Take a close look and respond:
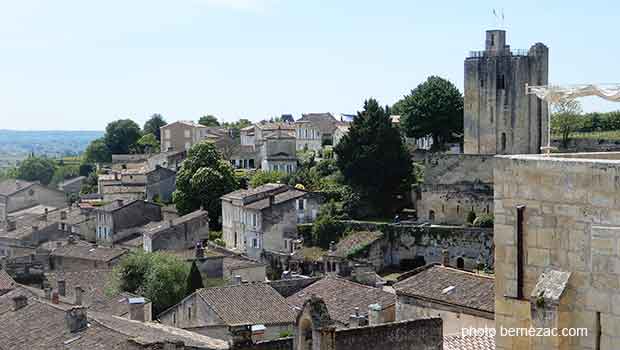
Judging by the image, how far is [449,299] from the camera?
30.1 m

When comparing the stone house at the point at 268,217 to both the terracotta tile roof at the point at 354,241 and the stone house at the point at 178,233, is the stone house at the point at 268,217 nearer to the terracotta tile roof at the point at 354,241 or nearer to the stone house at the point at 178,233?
the stone house at the point at 178,233

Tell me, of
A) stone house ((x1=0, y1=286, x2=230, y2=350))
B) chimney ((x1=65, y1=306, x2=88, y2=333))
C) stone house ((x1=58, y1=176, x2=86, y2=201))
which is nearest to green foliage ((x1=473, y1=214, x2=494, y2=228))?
stone house ((x1=0, y1=286, x2=230, y2=350))

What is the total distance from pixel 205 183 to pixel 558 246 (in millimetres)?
69181

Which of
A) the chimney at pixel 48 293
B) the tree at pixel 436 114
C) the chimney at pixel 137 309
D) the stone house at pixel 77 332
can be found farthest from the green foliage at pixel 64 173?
the stone house at pixel 77 332

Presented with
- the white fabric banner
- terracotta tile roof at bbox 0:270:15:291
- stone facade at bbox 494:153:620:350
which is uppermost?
the white fabric banner

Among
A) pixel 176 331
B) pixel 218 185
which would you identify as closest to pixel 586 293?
pixel 176 331

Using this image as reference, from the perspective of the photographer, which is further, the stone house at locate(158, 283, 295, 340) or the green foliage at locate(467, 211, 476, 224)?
the green foliage at locate(467, 211, 476, 224)

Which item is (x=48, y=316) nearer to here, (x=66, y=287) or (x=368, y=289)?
(x=368, y=289)

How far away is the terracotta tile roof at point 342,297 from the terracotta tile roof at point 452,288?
3.77 meters

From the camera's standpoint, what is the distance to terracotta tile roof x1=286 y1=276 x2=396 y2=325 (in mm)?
38125

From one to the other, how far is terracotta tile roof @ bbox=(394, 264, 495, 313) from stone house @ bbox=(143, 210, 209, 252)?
3429cm

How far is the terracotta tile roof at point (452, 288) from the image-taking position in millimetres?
29356

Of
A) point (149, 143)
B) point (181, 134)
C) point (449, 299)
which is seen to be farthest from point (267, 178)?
point (449, 299)

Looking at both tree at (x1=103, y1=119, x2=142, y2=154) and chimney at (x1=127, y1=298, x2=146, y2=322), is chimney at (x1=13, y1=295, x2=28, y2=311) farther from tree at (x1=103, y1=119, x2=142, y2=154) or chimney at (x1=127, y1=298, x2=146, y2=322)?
tree at (x1=103, y1=119, x2=142, y2=154)
